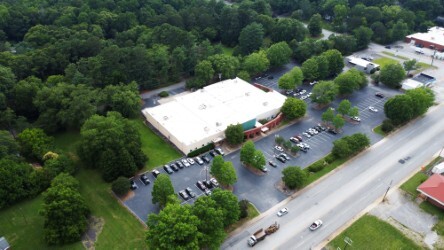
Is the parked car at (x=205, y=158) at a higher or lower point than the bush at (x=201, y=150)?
lower

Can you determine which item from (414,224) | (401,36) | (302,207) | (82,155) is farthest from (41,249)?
(401,36)

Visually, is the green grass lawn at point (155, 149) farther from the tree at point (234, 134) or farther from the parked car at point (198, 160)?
the tree at point (234, 134)

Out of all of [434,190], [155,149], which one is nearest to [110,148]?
[155,149]

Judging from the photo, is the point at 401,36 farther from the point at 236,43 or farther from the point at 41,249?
the point at 41,249

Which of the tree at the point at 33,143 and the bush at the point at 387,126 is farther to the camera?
the bush at the point at 387,126

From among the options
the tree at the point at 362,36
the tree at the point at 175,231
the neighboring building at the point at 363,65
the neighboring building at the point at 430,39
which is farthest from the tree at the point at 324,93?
the neighboring building at the point at 430,39

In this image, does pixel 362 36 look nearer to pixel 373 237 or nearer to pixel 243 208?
pixel 373 237
